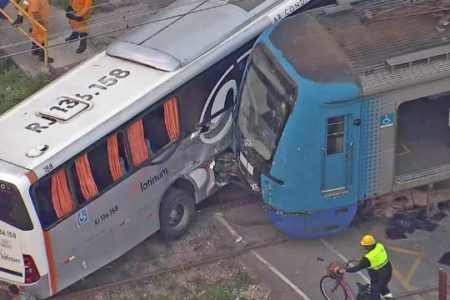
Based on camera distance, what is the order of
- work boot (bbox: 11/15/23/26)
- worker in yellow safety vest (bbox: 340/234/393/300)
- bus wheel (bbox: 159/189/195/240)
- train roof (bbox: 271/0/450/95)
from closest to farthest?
worker in yellow safety vest (bbox: 340/234/393/300), train roof (bbox: 271/0/450/95), bus wheel (bbox: 159/189/195/240), work boot (bbox: 11/15/23/26)

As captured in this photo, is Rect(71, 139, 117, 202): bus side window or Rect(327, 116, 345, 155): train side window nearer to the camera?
Rect(71, 139, 117, 202): bus side window

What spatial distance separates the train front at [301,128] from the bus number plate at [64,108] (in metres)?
2.38

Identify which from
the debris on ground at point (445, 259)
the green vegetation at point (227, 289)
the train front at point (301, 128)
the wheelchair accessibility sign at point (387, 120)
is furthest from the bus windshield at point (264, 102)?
the debris on ground at point (445, 259)

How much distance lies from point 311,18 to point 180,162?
2.75 meters

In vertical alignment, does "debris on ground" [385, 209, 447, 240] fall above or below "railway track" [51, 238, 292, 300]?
below

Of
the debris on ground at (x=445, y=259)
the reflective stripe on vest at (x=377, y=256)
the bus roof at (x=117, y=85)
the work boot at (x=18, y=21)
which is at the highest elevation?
the bus roof at (x=117, y=85)

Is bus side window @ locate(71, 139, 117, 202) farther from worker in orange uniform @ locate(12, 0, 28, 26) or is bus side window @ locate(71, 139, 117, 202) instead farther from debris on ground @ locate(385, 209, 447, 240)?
worker in orange uniform @ locate(12, 0, 28, 26)

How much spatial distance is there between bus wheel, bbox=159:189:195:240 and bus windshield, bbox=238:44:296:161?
4.30 ft

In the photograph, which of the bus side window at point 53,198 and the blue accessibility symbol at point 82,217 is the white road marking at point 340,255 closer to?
the blue accessibility symbol at point 82,217

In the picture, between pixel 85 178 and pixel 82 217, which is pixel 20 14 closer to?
pixel 85 178

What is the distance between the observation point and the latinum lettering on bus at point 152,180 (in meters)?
13.1

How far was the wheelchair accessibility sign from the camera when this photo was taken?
12.6m

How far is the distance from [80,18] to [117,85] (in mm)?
5177

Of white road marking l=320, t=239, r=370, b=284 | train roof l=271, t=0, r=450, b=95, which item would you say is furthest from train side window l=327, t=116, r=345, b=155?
white road marking l=320, t=239, r=370, b=284
